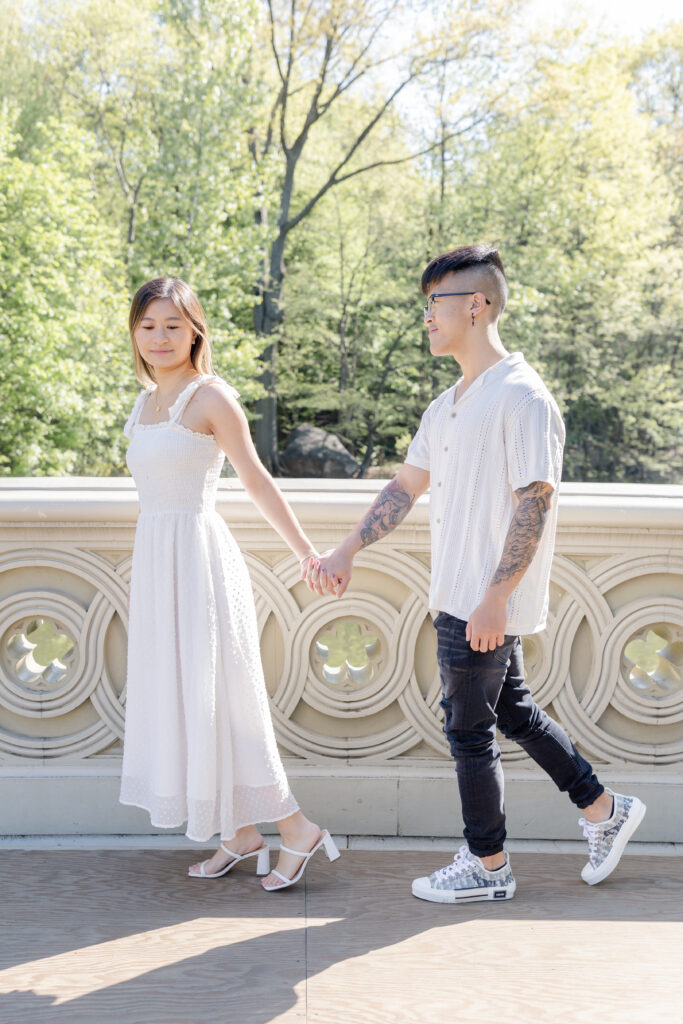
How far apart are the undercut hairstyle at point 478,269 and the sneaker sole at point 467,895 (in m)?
1.64

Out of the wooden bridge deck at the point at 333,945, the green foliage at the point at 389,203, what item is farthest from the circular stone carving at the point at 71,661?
the green foliage at the point at 389,203

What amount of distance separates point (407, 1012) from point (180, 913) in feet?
2.58

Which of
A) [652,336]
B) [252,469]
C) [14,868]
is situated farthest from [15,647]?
[652,336]

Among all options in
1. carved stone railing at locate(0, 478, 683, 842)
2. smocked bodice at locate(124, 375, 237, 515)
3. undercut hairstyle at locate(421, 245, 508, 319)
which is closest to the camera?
undercut hairstyle at locate(421, 245, 508, 319)

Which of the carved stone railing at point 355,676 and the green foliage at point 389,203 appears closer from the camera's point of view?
the carved stone railing at point 355,676

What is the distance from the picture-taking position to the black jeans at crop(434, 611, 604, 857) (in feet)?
8.59

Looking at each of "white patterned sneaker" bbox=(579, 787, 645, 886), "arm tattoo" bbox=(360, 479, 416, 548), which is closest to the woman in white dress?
"arm tattoo" bbox=(360, 479, 416, 548)

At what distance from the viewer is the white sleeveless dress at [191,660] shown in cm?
274

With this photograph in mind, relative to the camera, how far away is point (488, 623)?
250 centimetres

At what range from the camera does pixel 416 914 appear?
2721 mm

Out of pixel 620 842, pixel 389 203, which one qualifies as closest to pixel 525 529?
pixel 620 842

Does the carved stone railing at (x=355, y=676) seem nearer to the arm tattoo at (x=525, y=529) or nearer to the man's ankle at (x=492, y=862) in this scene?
the man's ankle at (x=492, y=862)

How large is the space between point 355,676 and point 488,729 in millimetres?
716

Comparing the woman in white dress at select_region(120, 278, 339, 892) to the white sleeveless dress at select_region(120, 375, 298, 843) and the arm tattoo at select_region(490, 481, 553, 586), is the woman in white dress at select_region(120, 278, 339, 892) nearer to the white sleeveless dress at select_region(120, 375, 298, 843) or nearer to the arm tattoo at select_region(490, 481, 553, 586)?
the white sleeveless dress at select_region(120, 375, 298, 843)
